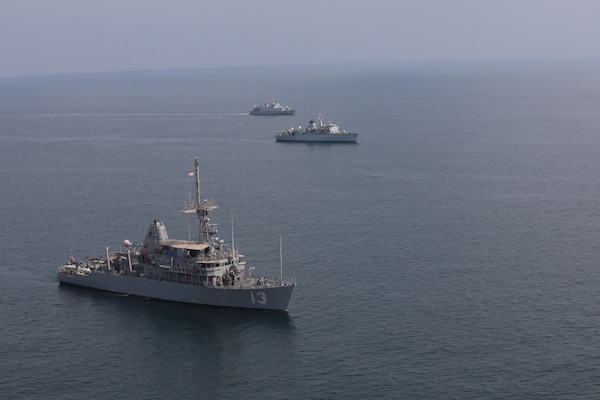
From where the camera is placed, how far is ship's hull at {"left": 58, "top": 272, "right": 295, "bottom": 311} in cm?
8700

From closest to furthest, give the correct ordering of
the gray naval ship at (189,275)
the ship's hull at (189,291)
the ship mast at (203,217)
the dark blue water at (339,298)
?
the dark blue water at (339,298)
the ship's hull at (189,291)
the gray naval ship at (189,275)
the ship mast at (203,217)

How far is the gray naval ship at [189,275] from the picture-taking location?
290 feet

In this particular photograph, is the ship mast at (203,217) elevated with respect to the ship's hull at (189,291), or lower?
elevated

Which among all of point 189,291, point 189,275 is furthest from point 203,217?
point 189,291

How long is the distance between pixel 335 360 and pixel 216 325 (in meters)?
17.1

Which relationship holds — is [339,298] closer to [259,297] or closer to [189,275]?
[259,297]

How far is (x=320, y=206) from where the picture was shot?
133875 mm

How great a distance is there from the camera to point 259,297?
87.8 meters

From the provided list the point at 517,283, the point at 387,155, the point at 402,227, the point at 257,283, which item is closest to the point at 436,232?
the point at 402,227

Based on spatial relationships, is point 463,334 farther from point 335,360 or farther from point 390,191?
point 390,191

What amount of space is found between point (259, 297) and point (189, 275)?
956 centimetres

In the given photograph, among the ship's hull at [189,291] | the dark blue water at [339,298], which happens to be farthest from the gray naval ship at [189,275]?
the dark blue water at [339,298]

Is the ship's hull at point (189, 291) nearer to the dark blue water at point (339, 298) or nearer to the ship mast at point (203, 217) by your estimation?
the dark blue water at point (339, 298)

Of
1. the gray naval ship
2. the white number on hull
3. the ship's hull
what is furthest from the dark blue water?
the gray naval ship
